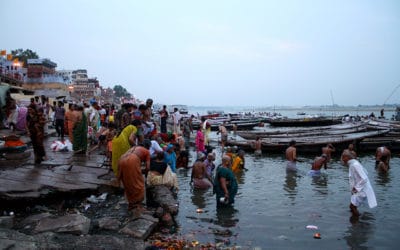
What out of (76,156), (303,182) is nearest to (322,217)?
(303,182)

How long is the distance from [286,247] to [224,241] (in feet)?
3.92

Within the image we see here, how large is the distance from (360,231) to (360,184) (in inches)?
39.9

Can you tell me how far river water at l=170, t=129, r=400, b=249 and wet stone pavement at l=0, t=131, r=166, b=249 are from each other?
140 centimetres

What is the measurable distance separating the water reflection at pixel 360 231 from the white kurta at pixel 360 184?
0.53 m

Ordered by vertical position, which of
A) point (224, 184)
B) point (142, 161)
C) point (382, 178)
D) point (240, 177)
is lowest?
point (240, 177)

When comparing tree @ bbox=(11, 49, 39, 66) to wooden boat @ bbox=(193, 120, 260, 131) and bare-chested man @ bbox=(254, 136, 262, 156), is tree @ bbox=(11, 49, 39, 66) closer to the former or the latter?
wooden boat @ bbox=(193, 120, 260, 131)

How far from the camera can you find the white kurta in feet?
23.5

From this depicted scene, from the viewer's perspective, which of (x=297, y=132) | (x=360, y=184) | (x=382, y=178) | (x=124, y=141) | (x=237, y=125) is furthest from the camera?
(x=237, y=125)

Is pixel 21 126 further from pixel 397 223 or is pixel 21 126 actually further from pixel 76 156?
pixel 397 223

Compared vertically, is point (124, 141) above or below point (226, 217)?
above

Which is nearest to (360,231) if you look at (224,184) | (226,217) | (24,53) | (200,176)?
(226,217)

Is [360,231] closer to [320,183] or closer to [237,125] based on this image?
[320,183]

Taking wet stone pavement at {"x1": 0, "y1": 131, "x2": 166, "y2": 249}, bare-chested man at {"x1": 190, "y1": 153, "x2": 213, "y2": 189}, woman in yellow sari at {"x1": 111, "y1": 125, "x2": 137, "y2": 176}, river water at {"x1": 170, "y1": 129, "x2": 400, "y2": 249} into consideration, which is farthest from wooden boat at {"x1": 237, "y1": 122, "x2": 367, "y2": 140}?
wet stone pavement at {"x1": 0, "y1": 131, "x2": 166, "y2": 249}

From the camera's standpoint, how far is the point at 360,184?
726 centimetres
